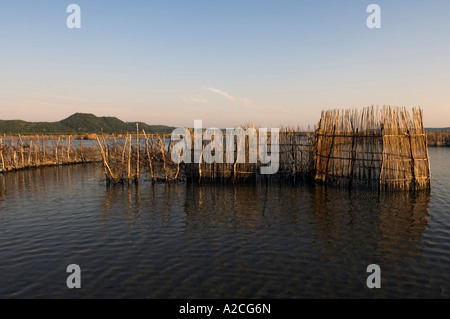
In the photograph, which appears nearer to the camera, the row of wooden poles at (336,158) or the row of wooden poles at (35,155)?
the row of wooden poles at (336,158)

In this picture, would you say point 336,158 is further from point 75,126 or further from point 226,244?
point 75,126

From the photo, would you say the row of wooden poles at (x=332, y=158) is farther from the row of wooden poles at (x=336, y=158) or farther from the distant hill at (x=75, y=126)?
the distant hill at (x=75, y=126)

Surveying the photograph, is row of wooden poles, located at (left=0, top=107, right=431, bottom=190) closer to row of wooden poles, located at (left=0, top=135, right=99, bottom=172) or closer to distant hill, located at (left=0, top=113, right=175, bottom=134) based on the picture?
row of wooden poles, located at (left=0, top=135, right=99, bottom=172)

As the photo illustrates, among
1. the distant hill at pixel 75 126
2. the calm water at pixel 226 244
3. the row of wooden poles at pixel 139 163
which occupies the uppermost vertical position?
the distant hill at pixel 75 126

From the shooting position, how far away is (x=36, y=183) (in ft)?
52.6

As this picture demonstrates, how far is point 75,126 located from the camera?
108m

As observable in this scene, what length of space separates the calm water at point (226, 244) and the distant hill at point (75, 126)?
275 feet

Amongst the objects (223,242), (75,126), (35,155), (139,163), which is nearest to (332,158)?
(223,242)

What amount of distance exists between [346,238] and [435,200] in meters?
6.35

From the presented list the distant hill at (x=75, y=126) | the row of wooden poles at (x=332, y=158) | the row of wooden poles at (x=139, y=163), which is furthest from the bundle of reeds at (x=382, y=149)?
the distant hill at (x=75, y=126)

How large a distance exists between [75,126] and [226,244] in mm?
115808

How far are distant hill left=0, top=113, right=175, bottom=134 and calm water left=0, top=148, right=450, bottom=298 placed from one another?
3296 inches

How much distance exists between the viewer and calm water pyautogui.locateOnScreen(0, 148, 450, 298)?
5.52 m

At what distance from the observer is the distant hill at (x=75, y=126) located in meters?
92.6
